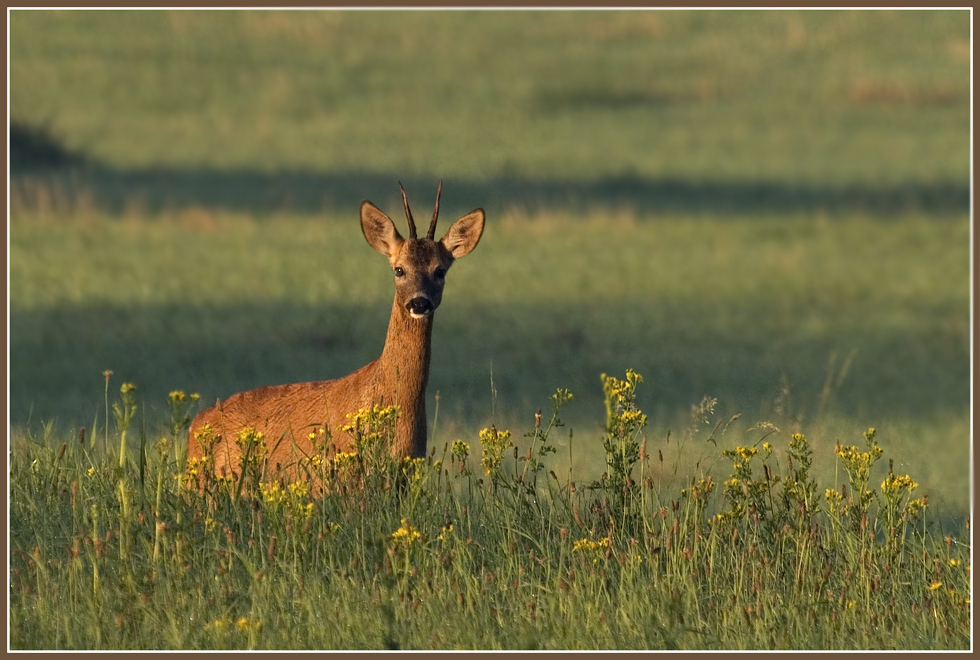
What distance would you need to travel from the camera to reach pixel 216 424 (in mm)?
8438

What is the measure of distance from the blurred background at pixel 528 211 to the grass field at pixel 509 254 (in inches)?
3.8

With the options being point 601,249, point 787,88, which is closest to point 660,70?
point 787,88

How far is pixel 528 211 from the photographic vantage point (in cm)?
2625

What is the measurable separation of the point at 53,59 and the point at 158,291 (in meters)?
31.0

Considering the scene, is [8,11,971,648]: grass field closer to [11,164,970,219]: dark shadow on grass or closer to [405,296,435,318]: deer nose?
[11,164,970,219]: dark shadow on grass

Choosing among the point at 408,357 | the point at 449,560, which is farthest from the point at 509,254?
the point at 449,560

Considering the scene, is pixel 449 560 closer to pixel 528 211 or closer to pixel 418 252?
pixel 418 252

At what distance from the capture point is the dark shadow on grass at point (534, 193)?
2759 cm

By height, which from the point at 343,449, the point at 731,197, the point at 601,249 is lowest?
the point at 343,449

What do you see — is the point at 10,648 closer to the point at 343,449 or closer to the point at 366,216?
the point at 343,449

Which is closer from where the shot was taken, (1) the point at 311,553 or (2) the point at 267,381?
(1) the point at 311,553

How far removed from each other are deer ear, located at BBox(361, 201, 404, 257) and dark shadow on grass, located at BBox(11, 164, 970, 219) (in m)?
16.1

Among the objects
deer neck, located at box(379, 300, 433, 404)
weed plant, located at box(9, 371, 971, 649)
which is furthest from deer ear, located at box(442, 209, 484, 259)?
weed plant, located at box(9, 371, 971, 649)

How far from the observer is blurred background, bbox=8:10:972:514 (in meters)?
13.8
